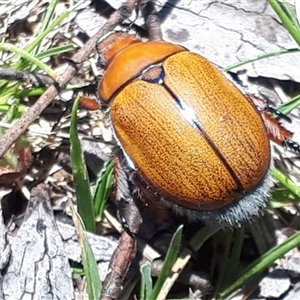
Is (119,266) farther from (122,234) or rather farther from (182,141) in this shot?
(182,141)

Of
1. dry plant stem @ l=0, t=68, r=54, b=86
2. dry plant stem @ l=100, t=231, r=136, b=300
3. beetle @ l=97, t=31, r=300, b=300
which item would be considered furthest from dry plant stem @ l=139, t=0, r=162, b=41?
dry plant stem @ l=100, t=231, r=136, b=300

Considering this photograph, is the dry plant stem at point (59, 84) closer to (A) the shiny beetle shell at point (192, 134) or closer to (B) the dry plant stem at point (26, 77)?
(B) the dry plant stem at point (26, 77)

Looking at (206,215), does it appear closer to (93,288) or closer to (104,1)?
(93,288)

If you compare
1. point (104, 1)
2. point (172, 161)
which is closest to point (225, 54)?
point (104, 1)

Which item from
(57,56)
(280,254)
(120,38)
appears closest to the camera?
(280,254)

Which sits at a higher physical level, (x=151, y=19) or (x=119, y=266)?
(x=151, y=19)

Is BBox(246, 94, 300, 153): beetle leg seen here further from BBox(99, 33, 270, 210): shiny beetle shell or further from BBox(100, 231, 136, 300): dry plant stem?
BBox(100, 231, 136, 300): dry plant stem

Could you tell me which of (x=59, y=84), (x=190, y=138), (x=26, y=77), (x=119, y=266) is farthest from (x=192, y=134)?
(x=26, y=77)
